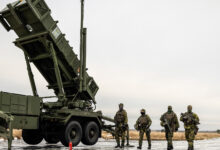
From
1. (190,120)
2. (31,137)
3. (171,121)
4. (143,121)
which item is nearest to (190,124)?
(190,120)

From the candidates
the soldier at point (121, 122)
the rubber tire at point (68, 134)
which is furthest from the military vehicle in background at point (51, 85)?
the soldier at point (121, 122)

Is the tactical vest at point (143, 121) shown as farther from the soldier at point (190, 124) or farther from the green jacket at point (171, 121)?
the soldier at point (190, 124)

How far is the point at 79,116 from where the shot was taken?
14.0m

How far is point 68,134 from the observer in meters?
13.1

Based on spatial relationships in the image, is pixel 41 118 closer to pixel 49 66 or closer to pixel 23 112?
pixel 23 112

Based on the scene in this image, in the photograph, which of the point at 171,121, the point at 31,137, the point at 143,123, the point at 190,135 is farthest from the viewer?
the point at 31,137

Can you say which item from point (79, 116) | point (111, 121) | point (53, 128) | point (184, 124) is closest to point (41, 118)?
point (53, 128)

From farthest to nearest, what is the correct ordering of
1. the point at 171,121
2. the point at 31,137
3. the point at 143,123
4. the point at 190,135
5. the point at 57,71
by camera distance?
1. the point at 31,137
2. the point at 57,71
3. the point at 143,123
4. the point at 171,121
5. the point at 190,135

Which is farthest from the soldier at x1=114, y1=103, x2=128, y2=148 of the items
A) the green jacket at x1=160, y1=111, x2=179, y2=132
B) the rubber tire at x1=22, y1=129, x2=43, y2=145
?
the rubber tire at x1=22, y1=129, x2=43, y2=145

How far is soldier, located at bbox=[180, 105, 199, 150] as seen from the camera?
11539 mm

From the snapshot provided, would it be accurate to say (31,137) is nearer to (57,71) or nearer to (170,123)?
(57,71)

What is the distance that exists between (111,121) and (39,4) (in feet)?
22.0

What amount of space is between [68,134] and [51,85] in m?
2.85

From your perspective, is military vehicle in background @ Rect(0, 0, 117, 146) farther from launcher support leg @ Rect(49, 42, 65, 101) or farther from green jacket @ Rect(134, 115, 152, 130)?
green jacket @ Rect(134, 115, 152, 130)
